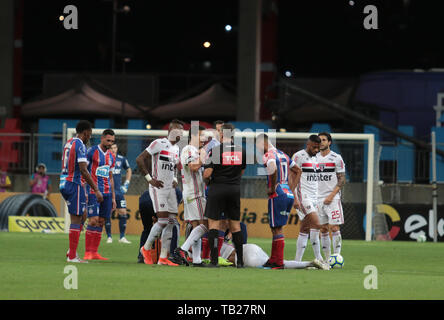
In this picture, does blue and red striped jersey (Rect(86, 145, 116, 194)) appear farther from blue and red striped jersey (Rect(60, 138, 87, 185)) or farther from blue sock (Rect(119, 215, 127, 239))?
blue sock (Rect(119, 215, 127, 239))

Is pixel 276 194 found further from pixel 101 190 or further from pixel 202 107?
pixel 202 107

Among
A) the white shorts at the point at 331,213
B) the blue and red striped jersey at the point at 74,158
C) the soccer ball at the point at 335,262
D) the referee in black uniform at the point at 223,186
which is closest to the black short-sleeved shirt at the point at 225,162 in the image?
the referee in black uniform at the point at 223,186

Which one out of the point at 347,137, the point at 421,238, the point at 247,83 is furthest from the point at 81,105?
the point at 421,238

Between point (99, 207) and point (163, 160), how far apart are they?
234 centimetres

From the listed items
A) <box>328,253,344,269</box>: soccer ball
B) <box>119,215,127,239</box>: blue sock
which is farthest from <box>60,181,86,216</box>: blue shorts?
<box>119,215,127,239</box>: blue sock

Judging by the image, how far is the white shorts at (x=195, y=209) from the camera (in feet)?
44.1

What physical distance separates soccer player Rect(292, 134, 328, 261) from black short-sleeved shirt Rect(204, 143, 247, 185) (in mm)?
1231

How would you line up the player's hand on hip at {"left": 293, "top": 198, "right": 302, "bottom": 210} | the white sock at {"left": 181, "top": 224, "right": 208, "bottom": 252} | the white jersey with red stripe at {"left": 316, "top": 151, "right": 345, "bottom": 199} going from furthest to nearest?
the white jersey with red stripe at {"left": 316, "top": 151, "right": 345, "bottom": 199} < the player's hand on hip at {"left": 293, "top": 198, "right": 302, "bottom": 210} < the white sock at {"left": 181, "top": 224, "right": 208, "bottom": 252}

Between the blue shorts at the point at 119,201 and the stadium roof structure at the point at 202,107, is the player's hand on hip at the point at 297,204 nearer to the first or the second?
the blue shorts at the point at 119,201

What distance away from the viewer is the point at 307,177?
1431 cm

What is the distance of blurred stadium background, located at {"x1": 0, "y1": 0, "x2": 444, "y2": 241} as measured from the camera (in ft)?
80.5

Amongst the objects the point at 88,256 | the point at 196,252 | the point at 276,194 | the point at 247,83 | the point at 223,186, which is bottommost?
the point at 88,256

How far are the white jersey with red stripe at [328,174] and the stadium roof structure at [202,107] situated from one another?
21.0 m

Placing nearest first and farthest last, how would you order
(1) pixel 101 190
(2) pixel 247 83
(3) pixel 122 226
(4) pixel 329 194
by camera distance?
(4) pixel 329 194 → (1) pixel 101 190 → (3) pixel 122 226 → (2) pixel 247 83
